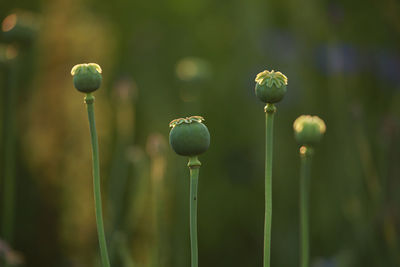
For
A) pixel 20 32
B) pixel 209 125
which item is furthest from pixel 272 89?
pixel 209 125

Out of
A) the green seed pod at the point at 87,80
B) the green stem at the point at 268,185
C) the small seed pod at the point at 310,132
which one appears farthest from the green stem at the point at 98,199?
the small seed pod at the point at 310,132

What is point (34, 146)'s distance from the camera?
4.68 ft

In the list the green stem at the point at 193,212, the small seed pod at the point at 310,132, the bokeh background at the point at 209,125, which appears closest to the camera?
the green stem at the point at 193,212

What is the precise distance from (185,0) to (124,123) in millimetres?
1244

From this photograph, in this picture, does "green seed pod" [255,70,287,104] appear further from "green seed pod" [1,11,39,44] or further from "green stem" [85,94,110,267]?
"green seed pod" [1,11,39,44]

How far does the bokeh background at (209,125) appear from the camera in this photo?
1.27 m

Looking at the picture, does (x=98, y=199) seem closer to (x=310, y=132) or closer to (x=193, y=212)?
(x=193, y=212)

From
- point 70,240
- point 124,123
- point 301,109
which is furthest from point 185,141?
point 301,109

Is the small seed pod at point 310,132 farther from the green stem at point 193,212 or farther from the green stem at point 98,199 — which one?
the green stem at point 98,199

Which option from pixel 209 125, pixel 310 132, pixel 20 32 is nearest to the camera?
pixel 310 132

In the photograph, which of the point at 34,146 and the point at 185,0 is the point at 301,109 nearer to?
the point at 185,0

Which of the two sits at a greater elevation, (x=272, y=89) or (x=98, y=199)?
(x=272, y=89)

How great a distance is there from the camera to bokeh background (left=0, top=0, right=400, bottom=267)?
1.27 m

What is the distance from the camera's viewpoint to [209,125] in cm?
209
